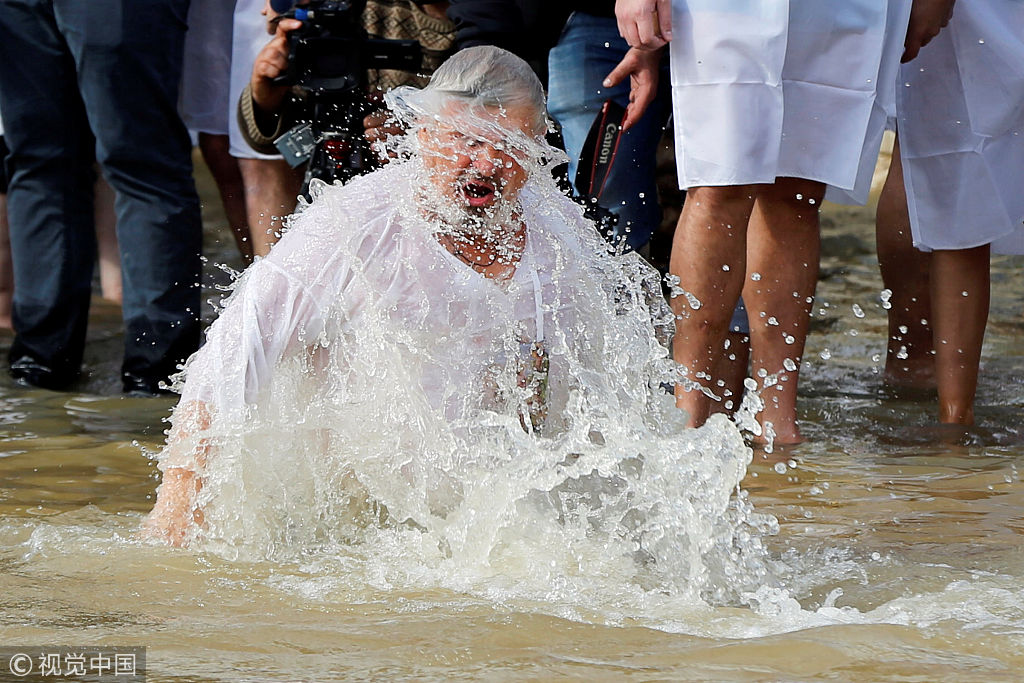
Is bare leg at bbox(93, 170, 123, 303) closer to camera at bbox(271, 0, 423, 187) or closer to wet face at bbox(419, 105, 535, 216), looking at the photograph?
camera at bbox(271, 0, 423, 187)

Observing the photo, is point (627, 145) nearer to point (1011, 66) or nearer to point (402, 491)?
point (1011, 66)

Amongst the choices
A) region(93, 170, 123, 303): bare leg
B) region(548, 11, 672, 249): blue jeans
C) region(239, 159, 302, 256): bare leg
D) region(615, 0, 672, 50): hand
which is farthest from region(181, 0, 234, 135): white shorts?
region(615, 0, 672, 50): hand

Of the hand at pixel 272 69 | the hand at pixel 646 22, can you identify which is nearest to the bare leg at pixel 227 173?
the hand at pixel 272 69

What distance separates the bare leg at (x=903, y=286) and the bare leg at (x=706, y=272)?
1.26 m

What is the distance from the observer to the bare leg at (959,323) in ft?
12.6

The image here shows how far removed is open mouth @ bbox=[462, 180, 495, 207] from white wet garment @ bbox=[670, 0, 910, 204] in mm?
818

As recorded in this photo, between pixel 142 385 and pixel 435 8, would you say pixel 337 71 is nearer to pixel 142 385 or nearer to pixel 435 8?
pixel 435 8

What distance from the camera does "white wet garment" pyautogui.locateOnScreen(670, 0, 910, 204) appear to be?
3330 mm

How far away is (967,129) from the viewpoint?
3.81 meters

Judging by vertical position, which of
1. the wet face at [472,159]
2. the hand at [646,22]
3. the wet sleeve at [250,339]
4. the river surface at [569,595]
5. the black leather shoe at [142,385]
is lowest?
the river surface at [569,595]

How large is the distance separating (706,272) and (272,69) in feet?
5.56

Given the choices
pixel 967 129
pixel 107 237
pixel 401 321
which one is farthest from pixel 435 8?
pixel 107 237

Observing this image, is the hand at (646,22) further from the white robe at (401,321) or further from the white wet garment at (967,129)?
the white wet garment at (967,129)

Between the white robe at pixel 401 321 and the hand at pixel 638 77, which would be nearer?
the white robe at pixel 401 321
